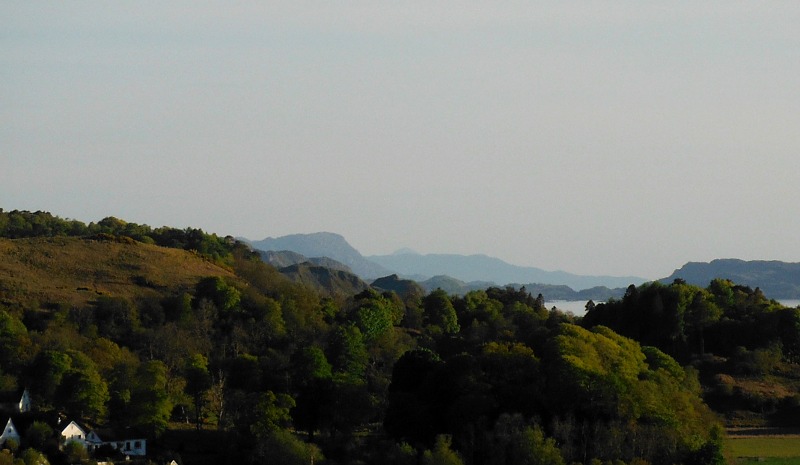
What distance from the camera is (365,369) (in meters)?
73.9

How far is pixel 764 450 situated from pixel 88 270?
61.3 m

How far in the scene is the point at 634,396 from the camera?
5366cm

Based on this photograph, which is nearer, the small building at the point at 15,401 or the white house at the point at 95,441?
the white house at the point at 95,441

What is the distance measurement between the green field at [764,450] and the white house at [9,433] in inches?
1387

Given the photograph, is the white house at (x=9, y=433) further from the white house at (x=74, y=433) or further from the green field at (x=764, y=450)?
the green field at (x=764, y=450)

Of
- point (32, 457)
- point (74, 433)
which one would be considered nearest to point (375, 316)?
point (74, 433)

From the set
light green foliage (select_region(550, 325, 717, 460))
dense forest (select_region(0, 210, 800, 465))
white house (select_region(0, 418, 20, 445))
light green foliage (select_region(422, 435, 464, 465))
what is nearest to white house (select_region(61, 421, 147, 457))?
dense forest (select_region(0, 210, 800, 465))

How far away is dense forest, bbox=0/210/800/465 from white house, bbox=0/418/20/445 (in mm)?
535

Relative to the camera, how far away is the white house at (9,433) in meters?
55.4

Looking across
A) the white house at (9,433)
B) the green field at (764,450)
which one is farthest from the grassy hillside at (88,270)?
the green field at (764,450)

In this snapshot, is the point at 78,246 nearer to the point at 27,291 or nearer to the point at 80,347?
the point at 27,291

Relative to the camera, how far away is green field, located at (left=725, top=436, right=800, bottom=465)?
2124 inches

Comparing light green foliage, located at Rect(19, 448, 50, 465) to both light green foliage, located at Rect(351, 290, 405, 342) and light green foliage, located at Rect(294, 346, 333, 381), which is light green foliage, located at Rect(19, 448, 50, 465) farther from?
light green foliage, located at Rect(351, 290, 405, 342)

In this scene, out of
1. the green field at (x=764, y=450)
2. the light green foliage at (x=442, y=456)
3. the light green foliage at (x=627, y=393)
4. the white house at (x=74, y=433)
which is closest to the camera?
the light green foliage at (x=442, y=456)
